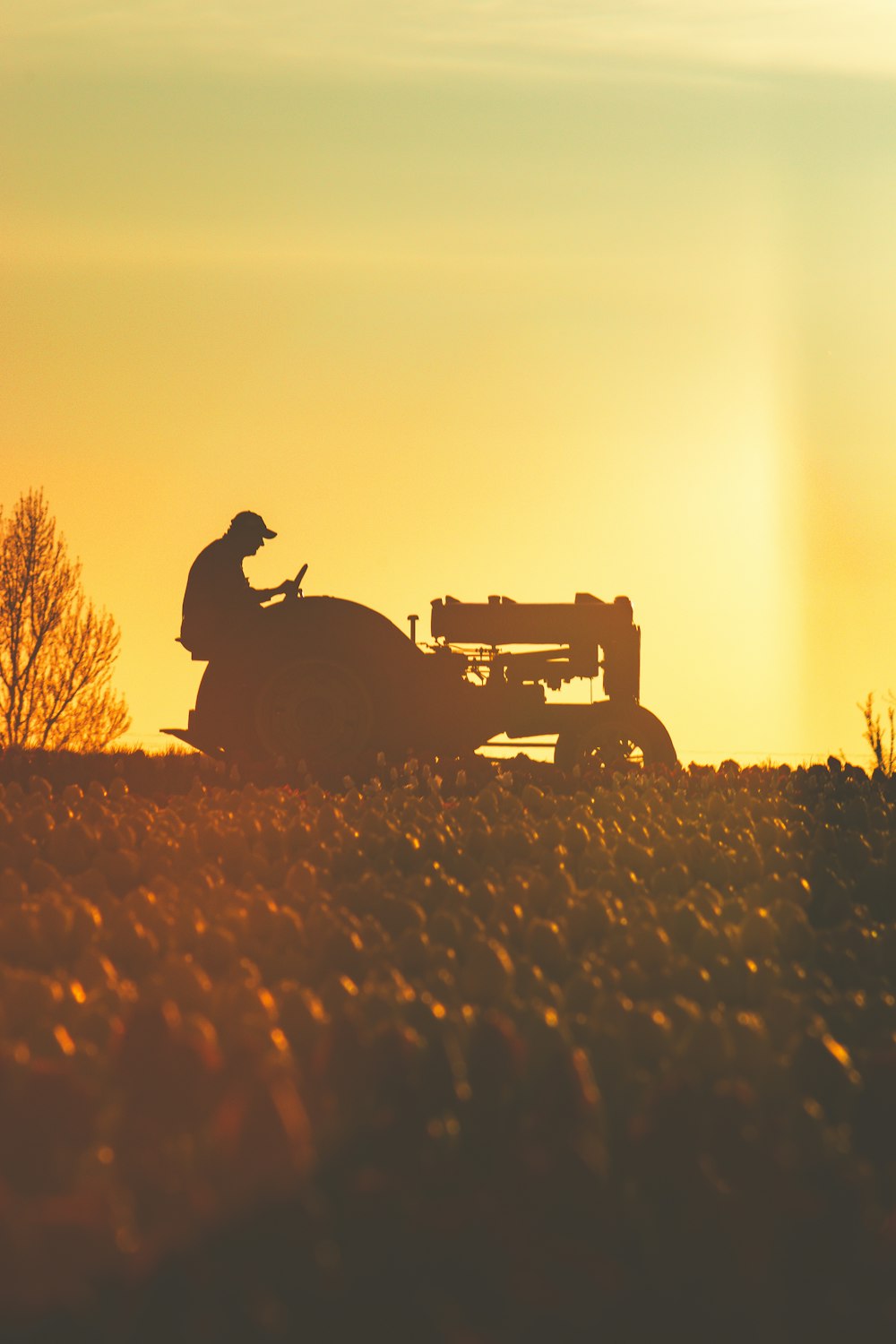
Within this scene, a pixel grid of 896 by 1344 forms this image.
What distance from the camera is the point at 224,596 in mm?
16031

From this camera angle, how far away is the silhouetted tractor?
15.9 meters

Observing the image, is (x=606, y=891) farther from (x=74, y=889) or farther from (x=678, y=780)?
(x=678, y=780)

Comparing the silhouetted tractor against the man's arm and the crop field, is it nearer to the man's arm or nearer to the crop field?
the man's arm

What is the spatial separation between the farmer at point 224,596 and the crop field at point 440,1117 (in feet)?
33.5

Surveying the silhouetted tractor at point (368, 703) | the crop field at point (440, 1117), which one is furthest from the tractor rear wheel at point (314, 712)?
the crop field at point (440, 1117)

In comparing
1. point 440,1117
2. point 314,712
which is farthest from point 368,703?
point 440,1117

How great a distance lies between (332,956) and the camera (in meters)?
4.61

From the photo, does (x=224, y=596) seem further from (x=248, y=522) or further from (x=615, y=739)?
(x=615, y=739)

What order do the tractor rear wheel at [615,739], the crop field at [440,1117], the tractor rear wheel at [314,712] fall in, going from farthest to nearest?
1. the tractor rear wheel at [615,739]
2. the tractor rear wheel at [314,712]
3. the crop field at [440,1117]

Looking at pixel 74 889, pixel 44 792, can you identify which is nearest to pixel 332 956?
pixel 74 889

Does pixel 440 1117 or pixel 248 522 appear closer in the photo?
pixel 440 1117

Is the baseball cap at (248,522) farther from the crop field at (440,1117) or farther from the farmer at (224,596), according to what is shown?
the crop field at (440,1117)

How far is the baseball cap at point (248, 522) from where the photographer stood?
629 inches

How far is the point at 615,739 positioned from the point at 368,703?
7.86ft
